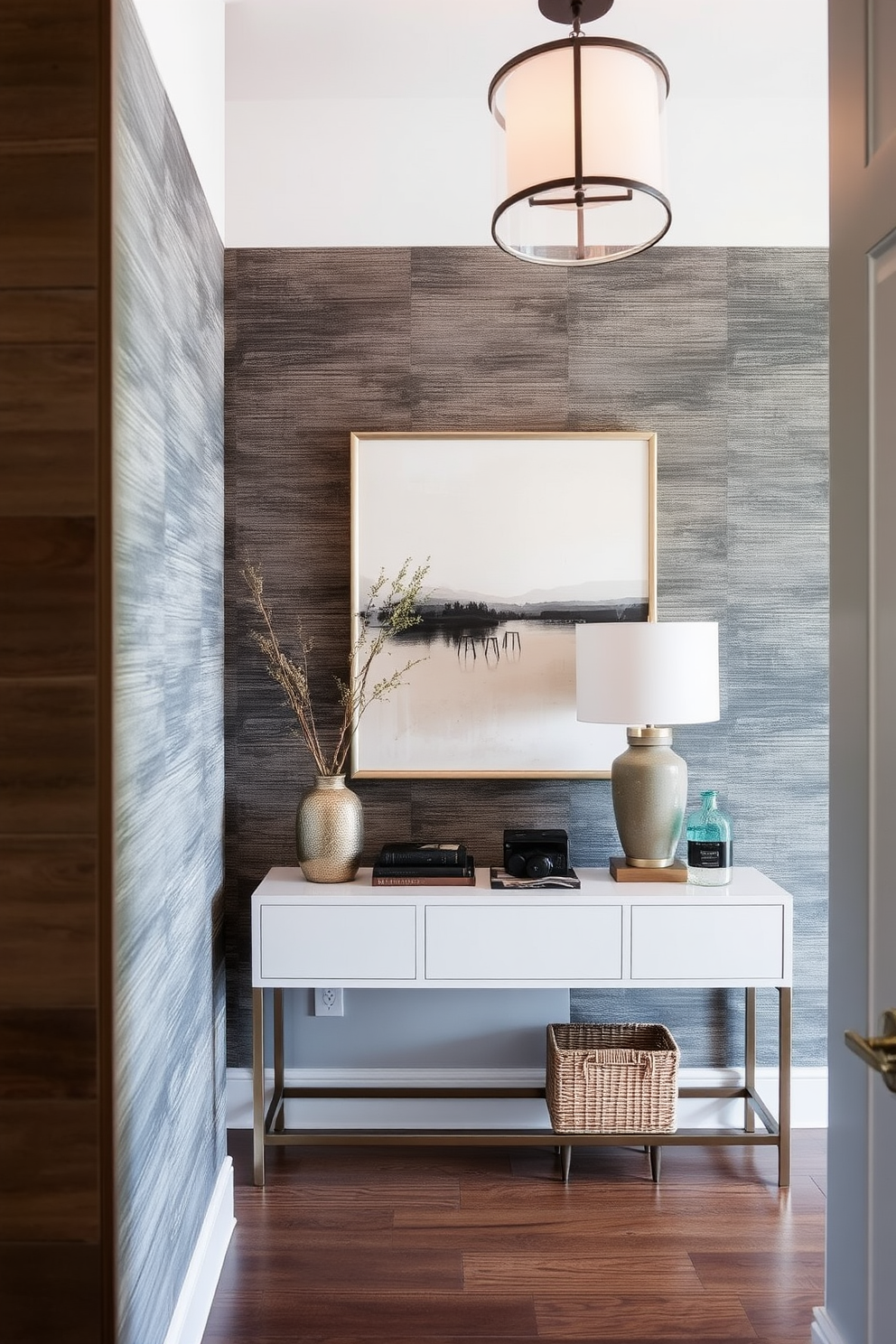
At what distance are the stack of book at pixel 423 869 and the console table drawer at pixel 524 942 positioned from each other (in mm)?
101

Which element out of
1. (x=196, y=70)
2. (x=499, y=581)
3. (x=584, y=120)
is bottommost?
(x=499, y=581)

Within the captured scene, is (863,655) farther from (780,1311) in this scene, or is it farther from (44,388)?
(780,1311)

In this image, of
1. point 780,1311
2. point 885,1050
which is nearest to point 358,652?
point 780,1311

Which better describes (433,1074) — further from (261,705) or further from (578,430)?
(578,430)

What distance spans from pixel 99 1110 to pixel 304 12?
2.54 meters

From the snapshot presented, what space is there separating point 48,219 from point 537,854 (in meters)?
1.84

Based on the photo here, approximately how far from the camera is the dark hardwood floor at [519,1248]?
201 centimetres

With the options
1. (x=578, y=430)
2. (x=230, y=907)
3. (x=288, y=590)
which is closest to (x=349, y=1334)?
(x=230, y=907)

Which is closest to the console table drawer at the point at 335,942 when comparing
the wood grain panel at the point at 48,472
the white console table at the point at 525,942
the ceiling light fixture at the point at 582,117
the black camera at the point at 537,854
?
the white console table at the point at 525,942

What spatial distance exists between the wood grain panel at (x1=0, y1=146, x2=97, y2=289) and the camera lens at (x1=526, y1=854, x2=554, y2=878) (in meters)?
1.75

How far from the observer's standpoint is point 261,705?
2.84 metres

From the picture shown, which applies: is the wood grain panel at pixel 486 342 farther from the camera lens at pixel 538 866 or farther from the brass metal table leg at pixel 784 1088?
the brass metal table leg at pixel 784 1088

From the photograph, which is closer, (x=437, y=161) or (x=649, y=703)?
(x=649, y=703)

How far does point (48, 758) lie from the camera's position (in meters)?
1.43
